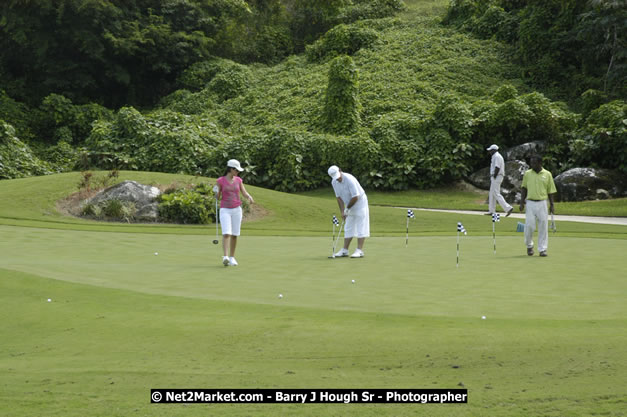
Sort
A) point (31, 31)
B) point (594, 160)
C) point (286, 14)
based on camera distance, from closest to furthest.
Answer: point (594, 160)
point (31, 31)
point (286, 14)

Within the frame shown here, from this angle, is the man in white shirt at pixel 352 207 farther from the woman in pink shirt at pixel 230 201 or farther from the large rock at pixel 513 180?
the large rock at pixel 513 180

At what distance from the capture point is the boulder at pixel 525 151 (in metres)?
33.8

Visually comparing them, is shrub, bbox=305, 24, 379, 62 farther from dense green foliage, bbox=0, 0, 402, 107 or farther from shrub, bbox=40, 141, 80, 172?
shrub, bbox=40, 141, 80, 172

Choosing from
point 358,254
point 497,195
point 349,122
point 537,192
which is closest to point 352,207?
point 358,254

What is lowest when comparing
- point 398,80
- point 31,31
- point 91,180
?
point 91,180

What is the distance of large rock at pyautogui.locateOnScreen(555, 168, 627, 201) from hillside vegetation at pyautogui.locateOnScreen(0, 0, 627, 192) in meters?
1.40

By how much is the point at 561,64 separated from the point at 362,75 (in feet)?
44.5

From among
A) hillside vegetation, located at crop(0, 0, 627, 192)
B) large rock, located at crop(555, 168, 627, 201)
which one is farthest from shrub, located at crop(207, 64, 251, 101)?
large rock, located at crop(555, 168, 627, 201)

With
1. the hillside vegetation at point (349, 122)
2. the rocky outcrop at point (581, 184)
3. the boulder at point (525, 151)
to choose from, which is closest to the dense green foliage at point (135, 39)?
the hillside vegetation at point (349, 122)

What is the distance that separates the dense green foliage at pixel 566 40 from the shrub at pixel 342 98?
12.6 meters

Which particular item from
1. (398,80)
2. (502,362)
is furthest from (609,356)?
(398,80)

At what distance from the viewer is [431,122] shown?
3616 cm

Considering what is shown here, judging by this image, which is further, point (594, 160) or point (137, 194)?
point (594, 160)

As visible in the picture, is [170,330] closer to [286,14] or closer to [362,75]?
[362,75]
